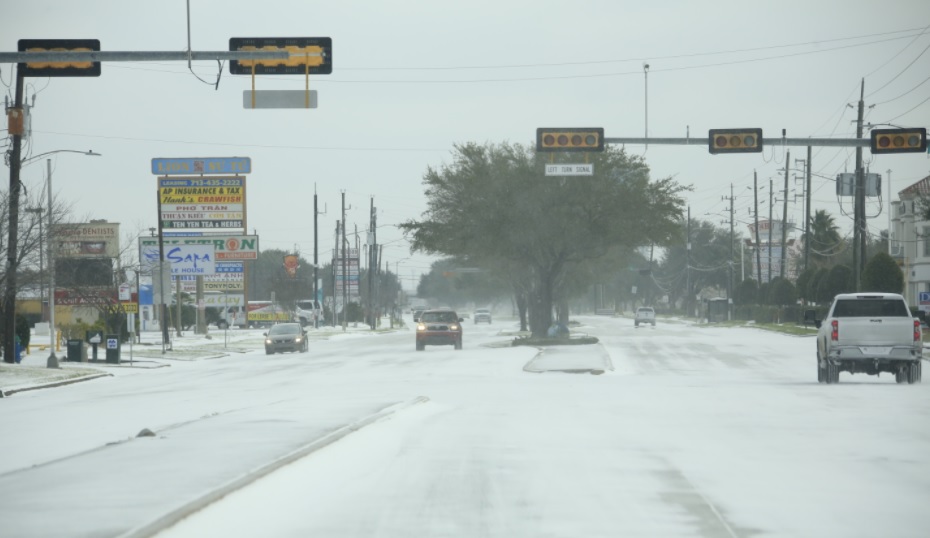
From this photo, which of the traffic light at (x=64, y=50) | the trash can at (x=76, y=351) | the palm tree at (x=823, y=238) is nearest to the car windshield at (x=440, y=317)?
the trash can at (x=76, y=351)

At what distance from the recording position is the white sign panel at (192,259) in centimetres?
7138

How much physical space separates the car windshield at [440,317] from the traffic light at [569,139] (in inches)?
1004

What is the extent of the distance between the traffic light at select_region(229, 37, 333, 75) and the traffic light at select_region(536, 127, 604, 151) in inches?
421

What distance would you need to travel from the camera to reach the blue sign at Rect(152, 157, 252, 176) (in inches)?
3071

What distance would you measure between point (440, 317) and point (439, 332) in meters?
1.29

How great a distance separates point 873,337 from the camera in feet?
90.4

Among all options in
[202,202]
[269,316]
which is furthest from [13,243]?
[269,316]

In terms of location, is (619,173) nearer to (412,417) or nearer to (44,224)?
(44,224)

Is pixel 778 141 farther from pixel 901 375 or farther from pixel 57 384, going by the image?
pixel 57 384

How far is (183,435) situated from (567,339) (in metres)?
45.6

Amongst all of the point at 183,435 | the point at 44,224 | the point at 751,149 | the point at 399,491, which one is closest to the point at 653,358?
the point at 751,149

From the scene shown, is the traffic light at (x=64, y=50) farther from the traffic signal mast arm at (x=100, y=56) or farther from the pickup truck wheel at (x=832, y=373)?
the pickup truck wheel at (x=832, y=373)

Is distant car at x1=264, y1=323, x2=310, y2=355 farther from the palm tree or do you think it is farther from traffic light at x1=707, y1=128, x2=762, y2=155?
the palm tree

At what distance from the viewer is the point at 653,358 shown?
44.5 metres
